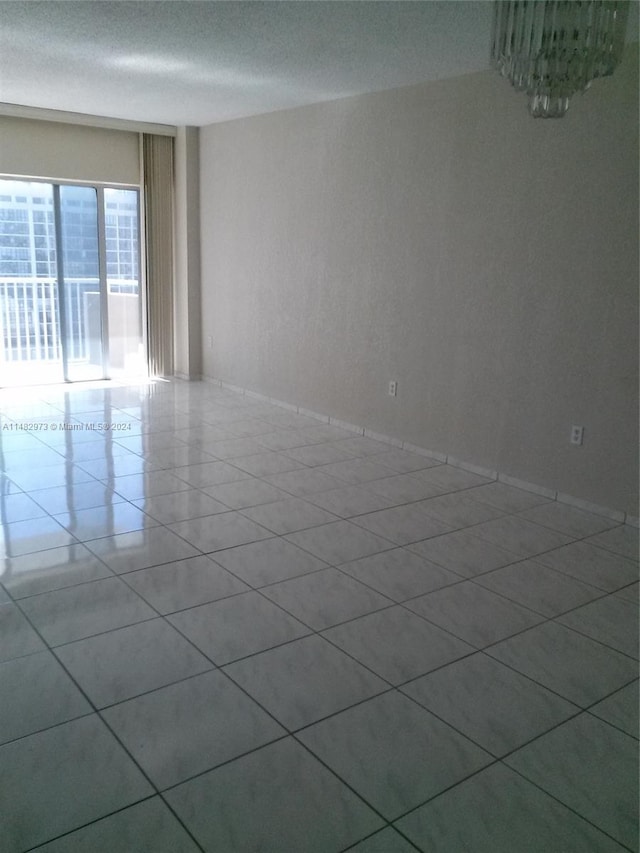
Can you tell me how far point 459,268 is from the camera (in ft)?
13.9

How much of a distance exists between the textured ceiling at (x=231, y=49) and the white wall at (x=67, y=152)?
28.1 inches

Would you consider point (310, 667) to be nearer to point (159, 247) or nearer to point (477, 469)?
point (477, 469)

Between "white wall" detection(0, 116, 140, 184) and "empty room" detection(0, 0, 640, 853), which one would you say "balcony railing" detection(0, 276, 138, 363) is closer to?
"empty room" detection(0, 0, 640, 853)

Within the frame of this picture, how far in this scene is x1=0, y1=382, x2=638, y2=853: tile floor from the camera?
5.32ft

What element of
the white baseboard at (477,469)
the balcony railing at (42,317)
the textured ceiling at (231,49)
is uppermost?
the textured ceiling at (231,49)

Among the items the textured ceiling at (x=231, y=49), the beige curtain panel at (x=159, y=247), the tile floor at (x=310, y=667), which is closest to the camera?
the tile floor at (x=310, y=667)

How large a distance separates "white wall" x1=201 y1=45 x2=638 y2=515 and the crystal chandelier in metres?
1.67

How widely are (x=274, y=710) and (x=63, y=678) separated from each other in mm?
651

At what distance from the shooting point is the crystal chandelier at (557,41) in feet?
5.82

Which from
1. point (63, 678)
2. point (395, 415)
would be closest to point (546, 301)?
point (395, 415)

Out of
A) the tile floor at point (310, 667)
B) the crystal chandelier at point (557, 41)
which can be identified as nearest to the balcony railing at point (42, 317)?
the tile floor at point (310, 667)

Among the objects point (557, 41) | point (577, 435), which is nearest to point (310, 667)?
point (557, 41)

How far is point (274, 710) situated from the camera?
1981mm

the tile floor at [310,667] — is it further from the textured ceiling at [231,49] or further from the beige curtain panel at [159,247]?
the beige curtain panel at [159,247]
